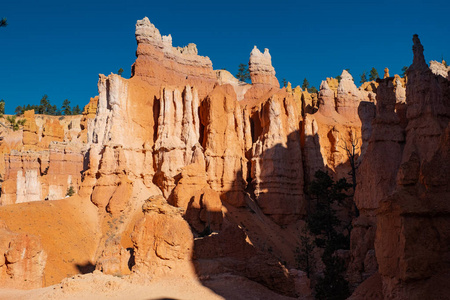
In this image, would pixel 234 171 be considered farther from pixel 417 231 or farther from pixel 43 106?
pixel 43 106

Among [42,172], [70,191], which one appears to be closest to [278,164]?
[70,191]

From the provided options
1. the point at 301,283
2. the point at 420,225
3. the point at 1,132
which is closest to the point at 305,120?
the point at 301,283

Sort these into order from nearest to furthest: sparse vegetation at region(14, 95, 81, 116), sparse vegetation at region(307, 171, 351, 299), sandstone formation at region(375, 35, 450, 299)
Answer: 1. sandstone formation at region(375, 35, 450, 299)
2. sparse vegetation at region(307, 171, 351, 299)
3. sparse vegetation at region(14, 95, 81, 116)

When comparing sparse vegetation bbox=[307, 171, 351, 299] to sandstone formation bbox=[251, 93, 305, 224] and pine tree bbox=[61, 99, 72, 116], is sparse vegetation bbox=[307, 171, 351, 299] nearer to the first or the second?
sandstone formation bbox=[251, 93, 305, 224]

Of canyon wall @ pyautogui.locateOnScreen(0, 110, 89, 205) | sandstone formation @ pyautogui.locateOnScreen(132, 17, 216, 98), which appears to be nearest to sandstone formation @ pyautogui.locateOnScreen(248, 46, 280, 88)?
sandstone formation @ pyautogui.locateOnScreen(132, 17, 216, 98)

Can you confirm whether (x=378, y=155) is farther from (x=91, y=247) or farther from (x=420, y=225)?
(x=91, y=247)

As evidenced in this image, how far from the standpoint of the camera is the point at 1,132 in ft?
236

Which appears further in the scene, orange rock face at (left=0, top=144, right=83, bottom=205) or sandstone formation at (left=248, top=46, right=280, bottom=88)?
orange rock face at (left=0, top=144, right=83, bottom=205)

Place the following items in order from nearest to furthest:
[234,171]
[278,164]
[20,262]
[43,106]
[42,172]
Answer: [20,262], [234,171], [278,164], [42,172], [43,106]

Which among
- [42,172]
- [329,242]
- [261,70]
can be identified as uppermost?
[261,70]

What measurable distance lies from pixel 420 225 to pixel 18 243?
1895 cm

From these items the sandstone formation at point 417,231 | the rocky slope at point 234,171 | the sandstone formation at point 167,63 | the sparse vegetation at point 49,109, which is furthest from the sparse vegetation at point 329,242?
the sparse vegetation at point 49,109

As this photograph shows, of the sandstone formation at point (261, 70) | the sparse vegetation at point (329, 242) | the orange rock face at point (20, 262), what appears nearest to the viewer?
the sparse vegetation at point (329, 242)

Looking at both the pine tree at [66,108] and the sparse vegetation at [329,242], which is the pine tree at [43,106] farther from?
the sparse vegetation at [329,242]
